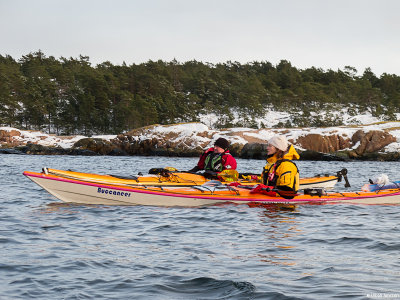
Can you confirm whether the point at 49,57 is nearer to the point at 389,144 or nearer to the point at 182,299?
the point at 389,144

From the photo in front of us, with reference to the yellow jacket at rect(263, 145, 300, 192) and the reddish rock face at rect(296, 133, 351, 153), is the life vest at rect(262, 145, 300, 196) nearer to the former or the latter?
the yellow jacket at rect(263, 145, 300, 192)

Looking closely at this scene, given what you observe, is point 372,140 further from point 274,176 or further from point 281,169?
point 281,169

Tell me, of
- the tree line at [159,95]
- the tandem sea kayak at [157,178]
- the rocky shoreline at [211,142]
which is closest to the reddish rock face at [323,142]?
the rocky shoreline at [211,142]

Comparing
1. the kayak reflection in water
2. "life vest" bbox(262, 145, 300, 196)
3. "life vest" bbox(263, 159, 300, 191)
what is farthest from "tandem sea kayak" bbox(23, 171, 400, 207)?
the kayak reflection in water

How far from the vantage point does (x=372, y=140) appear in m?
41.2

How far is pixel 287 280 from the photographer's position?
561 cm

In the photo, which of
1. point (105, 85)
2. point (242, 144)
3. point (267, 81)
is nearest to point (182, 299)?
point (242, 144)

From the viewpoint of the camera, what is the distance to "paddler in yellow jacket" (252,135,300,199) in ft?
35.9

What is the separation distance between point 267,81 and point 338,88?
11576 millimetres

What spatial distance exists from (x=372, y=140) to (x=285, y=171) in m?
32.7

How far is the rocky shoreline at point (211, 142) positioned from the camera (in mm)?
40219

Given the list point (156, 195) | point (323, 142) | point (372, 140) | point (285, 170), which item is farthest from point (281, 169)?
point (372, 140)

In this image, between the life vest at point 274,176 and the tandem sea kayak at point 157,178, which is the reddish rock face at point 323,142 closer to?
the tandem sea kayak at point 157,178

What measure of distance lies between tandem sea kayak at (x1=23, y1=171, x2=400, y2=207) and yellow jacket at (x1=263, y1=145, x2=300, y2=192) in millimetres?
463
